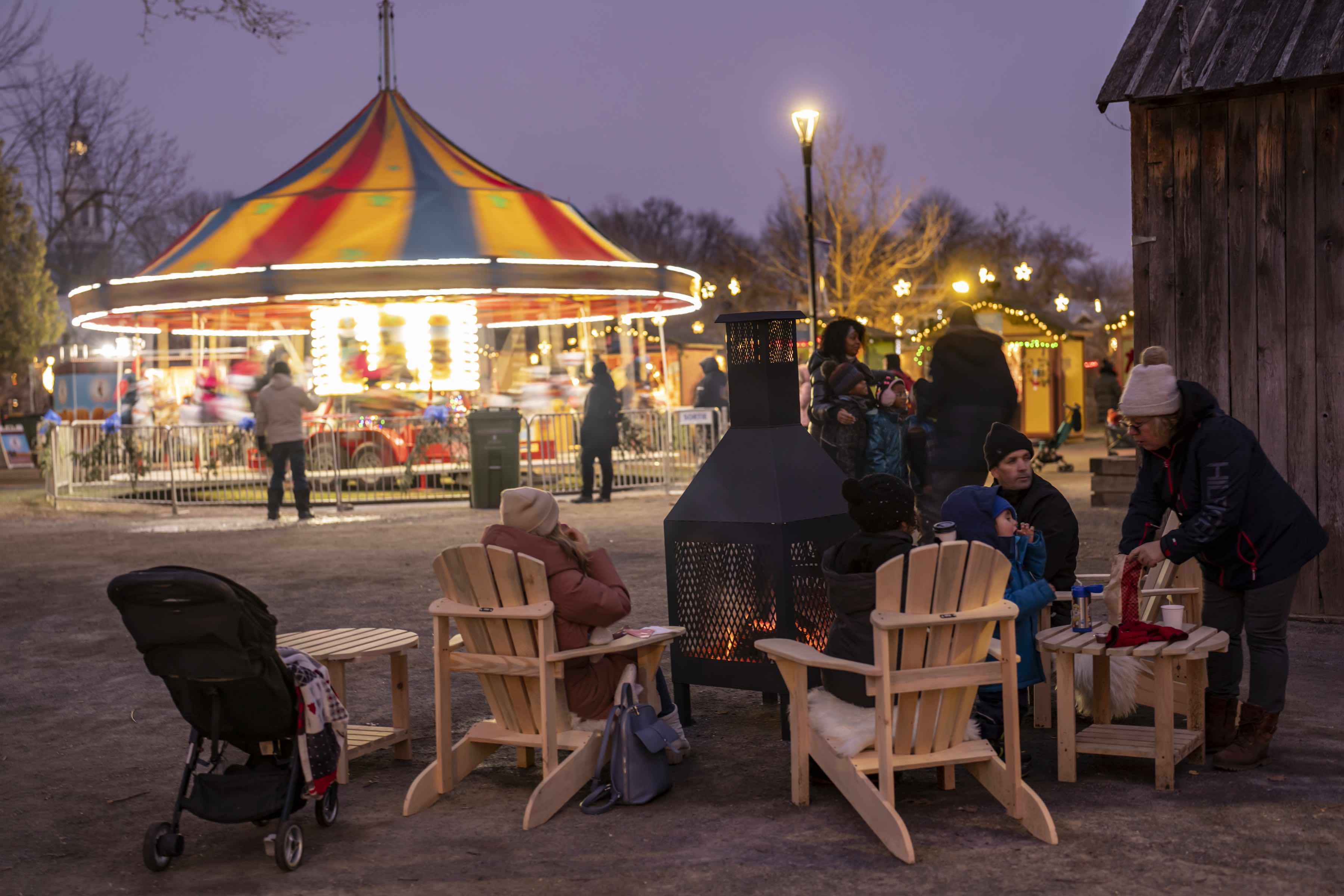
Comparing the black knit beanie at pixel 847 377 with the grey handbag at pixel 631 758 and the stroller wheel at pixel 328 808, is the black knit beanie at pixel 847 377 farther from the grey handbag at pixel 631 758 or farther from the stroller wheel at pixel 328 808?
the stroller wheel at pixel 328 808

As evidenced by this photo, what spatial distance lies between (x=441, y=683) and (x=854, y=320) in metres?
4.72

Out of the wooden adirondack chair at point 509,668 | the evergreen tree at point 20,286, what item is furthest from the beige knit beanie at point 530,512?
→ the evergreen tree at point 20,286

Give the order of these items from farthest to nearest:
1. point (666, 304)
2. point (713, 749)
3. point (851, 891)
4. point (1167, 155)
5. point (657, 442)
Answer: point (666, 304) < point (657, 442) < point (1167, 155) < point (713, 749) < point (851, 891)

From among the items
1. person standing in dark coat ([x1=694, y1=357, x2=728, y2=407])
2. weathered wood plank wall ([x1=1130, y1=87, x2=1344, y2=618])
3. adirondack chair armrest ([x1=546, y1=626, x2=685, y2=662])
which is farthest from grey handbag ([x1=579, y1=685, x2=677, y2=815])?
person standing in dark coat ([x1=694, y1=357, x2=728, y2=407])

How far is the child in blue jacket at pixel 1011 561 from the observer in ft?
18.8

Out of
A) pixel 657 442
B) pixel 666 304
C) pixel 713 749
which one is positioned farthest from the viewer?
pixel 666 304

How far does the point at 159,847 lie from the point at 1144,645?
3528 millimetres

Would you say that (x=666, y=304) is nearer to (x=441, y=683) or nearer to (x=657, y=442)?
(x=657, y=442)

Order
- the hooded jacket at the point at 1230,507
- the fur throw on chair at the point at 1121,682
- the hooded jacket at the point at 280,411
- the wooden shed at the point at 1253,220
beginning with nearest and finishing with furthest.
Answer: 1. the hooded jacket at the point at 1230,507
2. the fur throw on chair at the point at 1121,682
3. the wooden shed at the point at 1253,220
4. the hooded jacket at the point at 280,411

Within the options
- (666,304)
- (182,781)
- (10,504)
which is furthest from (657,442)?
(182,781)

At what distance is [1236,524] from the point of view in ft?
17.8

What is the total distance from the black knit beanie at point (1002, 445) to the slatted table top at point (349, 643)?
2641 millimetres

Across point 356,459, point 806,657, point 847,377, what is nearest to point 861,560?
point 806,657

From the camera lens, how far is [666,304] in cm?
2402
